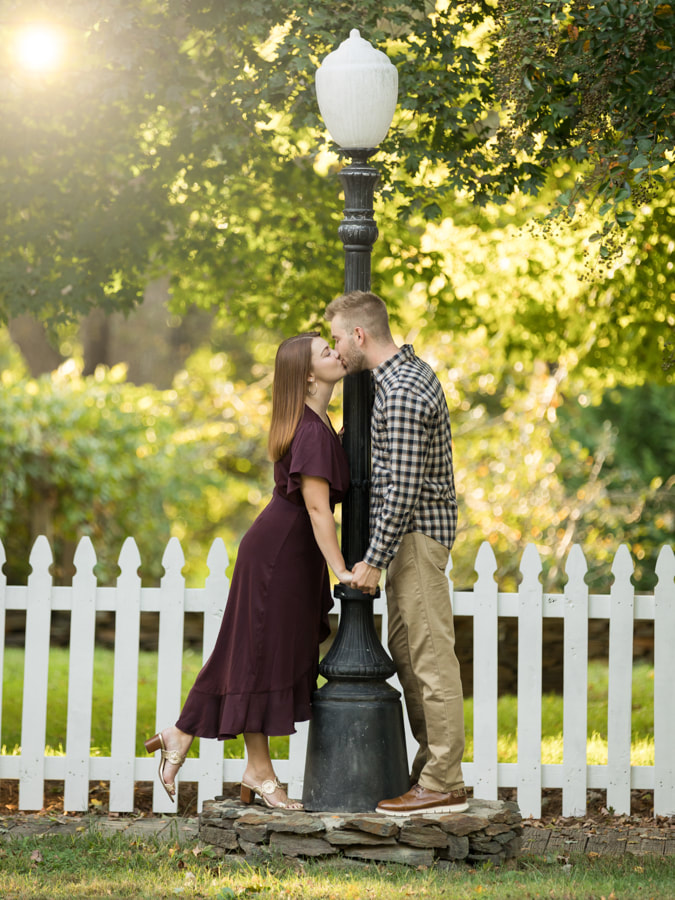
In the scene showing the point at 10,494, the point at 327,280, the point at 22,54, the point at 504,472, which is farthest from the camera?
the point at 504,472

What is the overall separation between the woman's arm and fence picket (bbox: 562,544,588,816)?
4.99 feet

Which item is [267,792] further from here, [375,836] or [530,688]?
[530,688]

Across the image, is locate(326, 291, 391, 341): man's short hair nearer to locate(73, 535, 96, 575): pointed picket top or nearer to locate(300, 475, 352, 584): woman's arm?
locate(300, 475, 352, 584): woman's arm

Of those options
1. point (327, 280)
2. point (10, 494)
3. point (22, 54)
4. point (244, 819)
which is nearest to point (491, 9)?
point (327, 280)

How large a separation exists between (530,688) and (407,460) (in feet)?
5.81

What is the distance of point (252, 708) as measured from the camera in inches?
165

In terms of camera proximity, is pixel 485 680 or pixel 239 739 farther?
pixel 239 739

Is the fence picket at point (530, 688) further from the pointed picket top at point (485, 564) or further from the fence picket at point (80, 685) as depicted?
the fence picket at point (80, 685)

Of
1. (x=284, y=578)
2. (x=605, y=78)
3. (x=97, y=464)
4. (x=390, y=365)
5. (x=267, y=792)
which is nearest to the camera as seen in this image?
(x=390, y=365)

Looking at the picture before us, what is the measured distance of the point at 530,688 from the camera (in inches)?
202

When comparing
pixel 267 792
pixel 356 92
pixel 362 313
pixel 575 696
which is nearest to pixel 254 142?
pixel 356 92

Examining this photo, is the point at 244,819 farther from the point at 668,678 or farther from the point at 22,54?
the point at 22,54

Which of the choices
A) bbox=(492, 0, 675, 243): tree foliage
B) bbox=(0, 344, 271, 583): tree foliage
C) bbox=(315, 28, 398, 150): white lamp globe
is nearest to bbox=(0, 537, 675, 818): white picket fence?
bbox=(492, 0, 675, 243): tree foliage

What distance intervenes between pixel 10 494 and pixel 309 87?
206 inches
